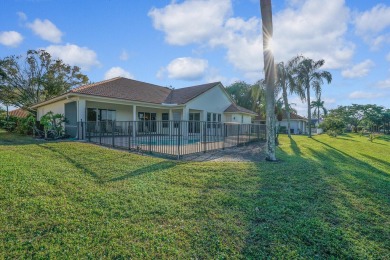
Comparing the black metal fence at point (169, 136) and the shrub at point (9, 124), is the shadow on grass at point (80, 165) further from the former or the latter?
the shrub at point (9, 124)

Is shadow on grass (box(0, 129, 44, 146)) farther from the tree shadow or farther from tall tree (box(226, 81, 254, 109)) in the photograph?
tall tree (box(226, 81, 254, 109))

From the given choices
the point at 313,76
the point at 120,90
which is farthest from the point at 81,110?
the point at 313,76

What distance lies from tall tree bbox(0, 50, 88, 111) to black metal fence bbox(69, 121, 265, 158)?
63.7 ft

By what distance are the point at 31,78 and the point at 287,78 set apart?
32.3 m

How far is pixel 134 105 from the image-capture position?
1641 cm

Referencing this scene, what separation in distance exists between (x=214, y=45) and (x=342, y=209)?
13.2m

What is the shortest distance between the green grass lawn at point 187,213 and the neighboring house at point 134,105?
531cm

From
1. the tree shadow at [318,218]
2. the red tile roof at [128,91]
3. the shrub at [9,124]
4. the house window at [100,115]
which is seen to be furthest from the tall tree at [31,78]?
the tree shadow at [318,218]

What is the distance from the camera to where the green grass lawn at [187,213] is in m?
2.92

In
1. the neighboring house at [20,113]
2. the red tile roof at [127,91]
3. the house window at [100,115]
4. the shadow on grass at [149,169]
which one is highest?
the red tile roof at [127,91]

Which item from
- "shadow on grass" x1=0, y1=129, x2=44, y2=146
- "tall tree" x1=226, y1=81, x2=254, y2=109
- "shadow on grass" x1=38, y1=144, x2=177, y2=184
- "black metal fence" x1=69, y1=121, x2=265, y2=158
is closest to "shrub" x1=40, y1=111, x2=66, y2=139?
"shadow on grass" x1=0, y1=129, x2=44, y2=146

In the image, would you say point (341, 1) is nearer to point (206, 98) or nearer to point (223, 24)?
point (223, 24)

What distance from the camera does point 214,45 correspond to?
14820mm

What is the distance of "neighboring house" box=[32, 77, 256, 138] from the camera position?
1457cm
